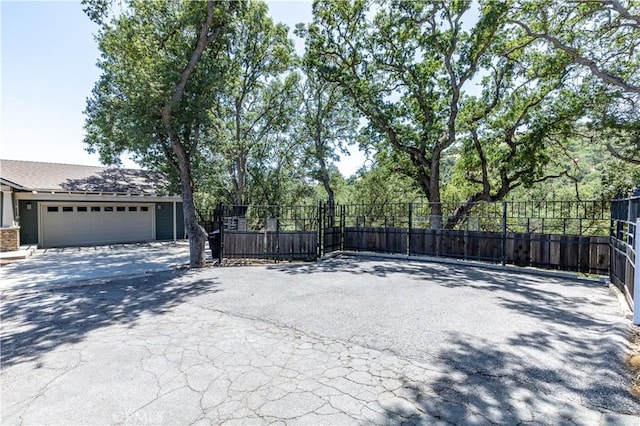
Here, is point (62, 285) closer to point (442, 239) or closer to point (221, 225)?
point (221, 225)

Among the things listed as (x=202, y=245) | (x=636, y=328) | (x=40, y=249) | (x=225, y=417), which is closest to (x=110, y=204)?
(x=40, y=249)

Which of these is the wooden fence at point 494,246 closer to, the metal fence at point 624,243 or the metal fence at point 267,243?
the metal fence at point 624,243

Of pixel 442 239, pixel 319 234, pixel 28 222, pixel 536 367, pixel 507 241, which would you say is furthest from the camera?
pixel 28 222

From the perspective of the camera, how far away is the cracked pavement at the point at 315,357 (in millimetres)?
2541

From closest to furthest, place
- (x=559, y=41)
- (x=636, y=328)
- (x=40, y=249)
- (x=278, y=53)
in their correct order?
(x=636, y=328) → (x=559, y=41) → (x=40, y=249) → (x=278, y=53)

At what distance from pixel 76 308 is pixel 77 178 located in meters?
12.6

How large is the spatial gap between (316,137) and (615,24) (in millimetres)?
12250

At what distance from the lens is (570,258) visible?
784 cm

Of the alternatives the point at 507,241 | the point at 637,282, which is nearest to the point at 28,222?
the point at 507,241

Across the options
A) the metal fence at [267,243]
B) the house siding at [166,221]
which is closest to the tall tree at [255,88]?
the house siding at [166,221]

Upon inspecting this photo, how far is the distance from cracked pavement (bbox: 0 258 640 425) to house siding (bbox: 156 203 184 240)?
10.8 meters

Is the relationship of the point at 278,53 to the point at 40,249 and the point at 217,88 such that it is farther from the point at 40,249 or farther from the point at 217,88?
the point at 40,249

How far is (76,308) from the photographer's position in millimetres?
5348

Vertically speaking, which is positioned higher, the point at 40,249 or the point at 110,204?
the point at 110,204
